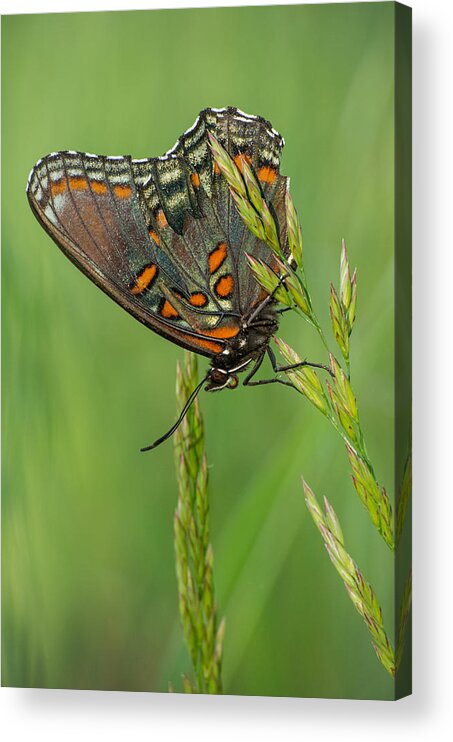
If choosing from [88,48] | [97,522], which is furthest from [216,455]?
[88,48]

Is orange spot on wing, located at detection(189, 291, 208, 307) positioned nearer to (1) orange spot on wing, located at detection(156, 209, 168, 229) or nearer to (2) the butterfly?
(2) the butterfly

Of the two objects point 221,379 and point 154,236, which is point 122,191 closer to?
point 154,236

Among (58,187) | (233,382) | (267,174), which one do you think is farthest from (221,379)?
(58,187)

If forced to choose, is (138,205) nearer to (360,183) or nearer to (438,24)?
(360,183)

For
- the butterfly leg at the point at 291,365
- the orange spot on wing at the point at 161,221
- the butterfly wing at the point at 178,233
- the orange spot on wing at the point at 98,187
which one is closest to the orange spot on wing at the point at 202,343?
the butterfly wing at the point at 178,233

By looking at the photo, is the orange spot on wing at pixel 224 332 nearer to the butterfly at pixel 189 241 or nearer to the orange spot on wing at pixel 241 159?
the butterfly at pixel 189 241

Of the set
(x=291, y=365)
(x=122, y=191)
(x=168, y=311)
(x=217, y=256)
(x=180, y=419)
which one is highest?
(x=122, y=191)
